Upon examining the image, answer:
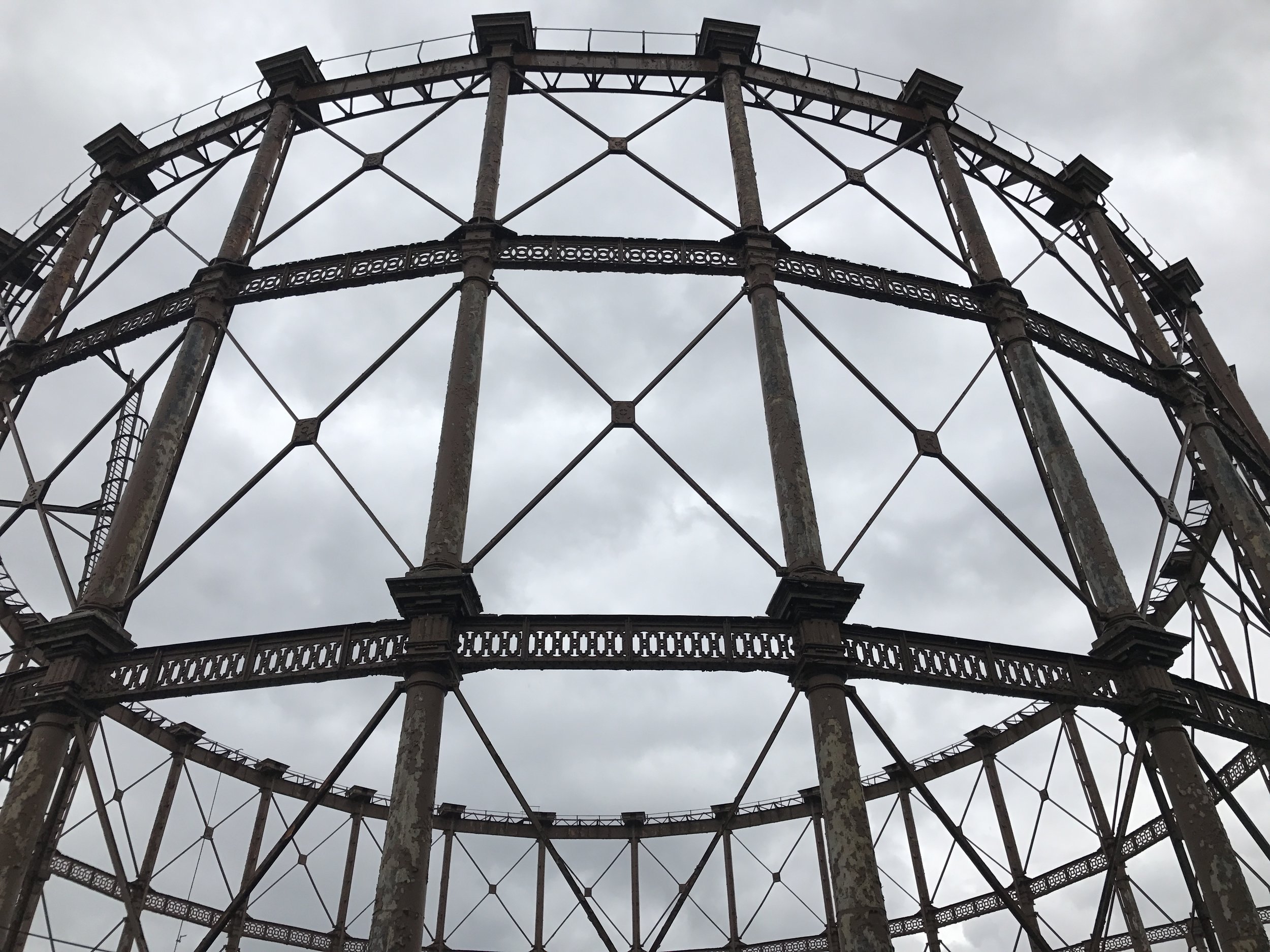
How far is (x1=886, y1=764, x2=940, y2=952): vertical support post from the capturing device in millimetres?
20000

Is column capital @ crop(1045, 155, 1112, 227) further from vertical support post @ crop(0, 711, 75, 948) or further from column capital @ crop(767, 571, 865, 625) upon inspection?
vertical support post @ crop(0, 711, 75, 948)

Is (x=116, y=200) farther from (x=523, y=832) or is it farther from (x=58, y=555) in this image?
(x=523, y=832)

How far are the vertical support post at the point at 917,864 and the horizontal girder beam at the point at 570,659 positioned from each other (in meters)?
11.0

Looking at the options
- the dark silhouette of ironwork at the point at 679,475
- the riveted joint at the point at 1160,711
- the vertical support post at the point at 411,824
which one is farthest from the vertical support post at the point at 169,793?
the riveted joint at the point at 1160,711

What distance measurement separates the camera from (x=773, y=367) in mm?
10219

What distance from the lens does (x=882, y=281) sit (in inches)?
474

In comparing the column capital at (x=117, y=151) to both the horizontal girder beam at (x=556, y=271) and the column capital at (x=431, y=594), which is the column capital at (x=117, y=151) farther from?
the column capital at (x=431, y=594)

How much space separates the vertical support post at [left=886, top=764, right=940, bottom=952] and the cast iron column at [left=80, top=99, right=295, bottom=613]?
15.6 meters

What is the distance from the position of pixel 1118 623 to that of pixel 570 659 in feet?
20.2

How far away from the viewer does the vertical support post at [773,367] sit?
911cm

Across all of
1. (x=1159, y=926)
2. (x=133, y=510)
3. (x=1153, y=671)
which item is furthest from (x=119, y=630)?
(x=1159, y=926)

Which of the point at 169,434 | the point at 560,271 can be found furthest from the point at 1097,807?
the point at 169,434

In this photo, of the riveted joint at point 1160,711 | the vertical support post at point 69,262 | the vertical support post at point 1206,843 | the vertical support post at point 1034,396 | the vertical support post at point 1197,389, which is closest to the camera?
the vertical support post at point 1206,843

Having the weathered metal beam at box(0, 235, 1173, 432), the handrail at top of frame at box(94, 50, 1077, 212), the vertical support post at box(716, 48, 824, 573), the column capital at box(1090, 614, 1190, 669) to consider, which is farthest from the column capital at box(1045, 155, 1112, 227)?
the column capital at box(1090, 614, 1190, 669)
